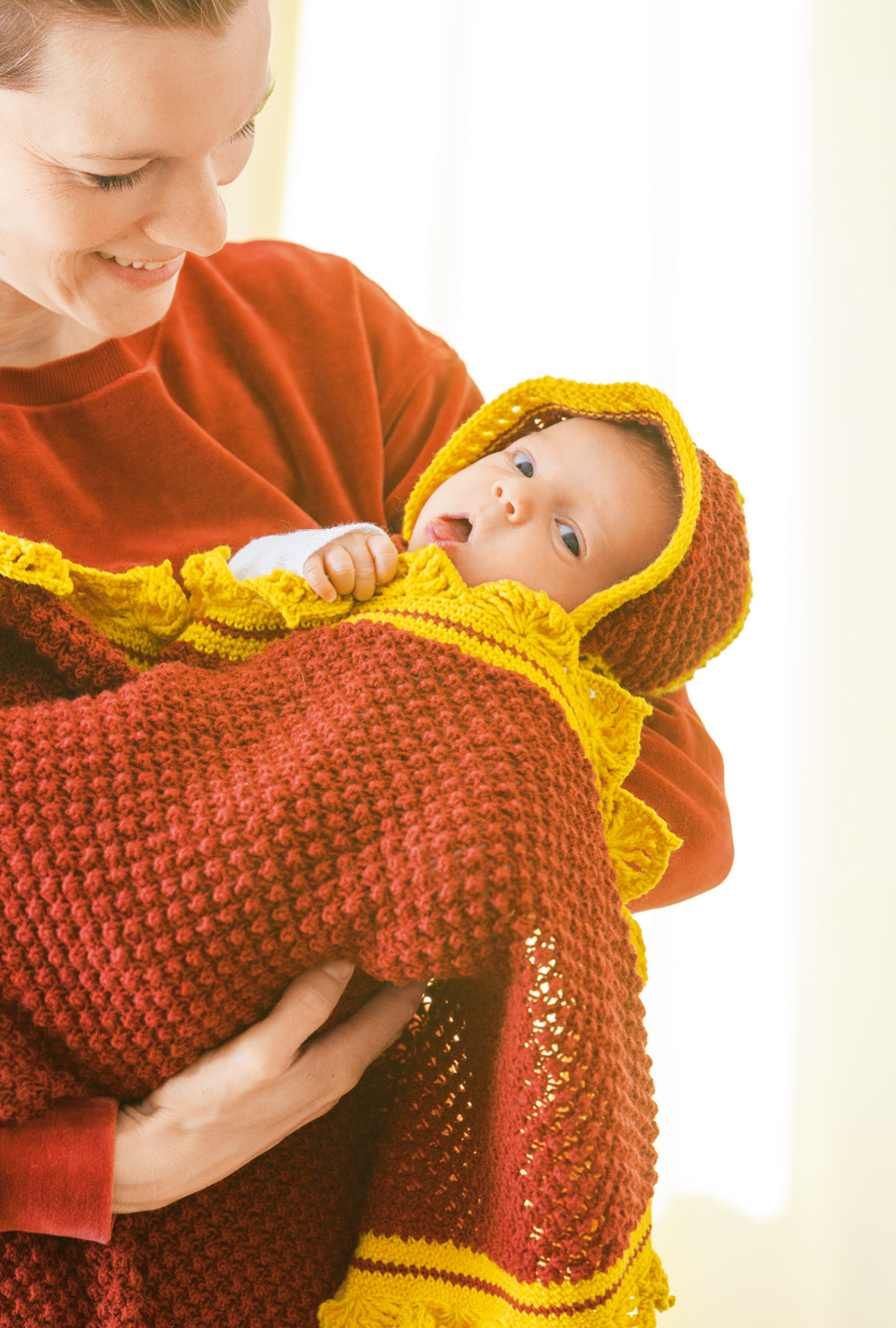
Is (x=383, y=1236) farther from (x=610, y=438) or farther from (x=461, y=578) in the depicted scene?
(x=610, y=438)

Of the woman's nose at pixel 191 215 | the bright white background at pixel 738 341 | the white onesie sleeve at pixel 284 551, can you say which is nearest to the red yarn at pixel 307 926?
the white onesie sleeve at pixel 284 551

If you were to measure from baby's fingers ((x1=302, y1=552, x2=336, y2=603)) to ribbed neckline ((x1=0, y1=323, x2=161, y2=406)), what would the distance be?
1.25 ft

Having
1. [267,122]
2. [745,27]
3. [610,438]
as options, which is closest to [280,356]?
[610,438]

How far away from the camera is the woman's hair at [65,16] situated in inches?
32.2

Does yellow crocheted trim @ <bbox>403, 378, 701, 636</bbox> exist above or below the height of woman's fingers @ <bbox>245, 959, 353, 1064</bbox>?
above

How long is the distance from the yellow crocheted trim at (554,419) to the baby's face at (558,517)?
36 millimetres

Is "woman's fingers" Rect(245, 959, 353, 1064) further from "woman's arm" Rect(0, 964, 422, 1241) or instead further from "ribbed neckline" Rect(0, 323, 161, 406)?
"ribbed neckline" Rect(0, 323, 161, 406)

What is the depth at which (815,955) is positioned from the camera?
6.02 ft

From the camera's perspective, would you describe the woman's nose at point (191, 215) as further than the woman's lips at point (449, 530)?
No

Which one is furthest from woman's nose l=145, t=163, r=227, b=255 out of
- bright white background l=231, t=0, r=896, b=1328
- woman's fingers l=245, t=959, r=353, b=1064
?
bright white background l=231, t=0, r=896, b=1328

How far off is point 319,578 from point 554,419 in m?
0.39

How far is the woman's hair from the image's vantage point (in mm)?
818

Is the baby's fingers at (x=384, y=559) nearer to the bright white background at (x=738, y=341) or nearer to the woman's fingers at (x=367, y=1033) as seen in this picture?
the woman's fingers at (x=367, y=1033)

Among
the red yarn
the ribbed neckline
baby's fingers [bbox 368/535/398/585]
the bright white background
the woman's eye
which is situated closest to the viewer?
the red yarn
